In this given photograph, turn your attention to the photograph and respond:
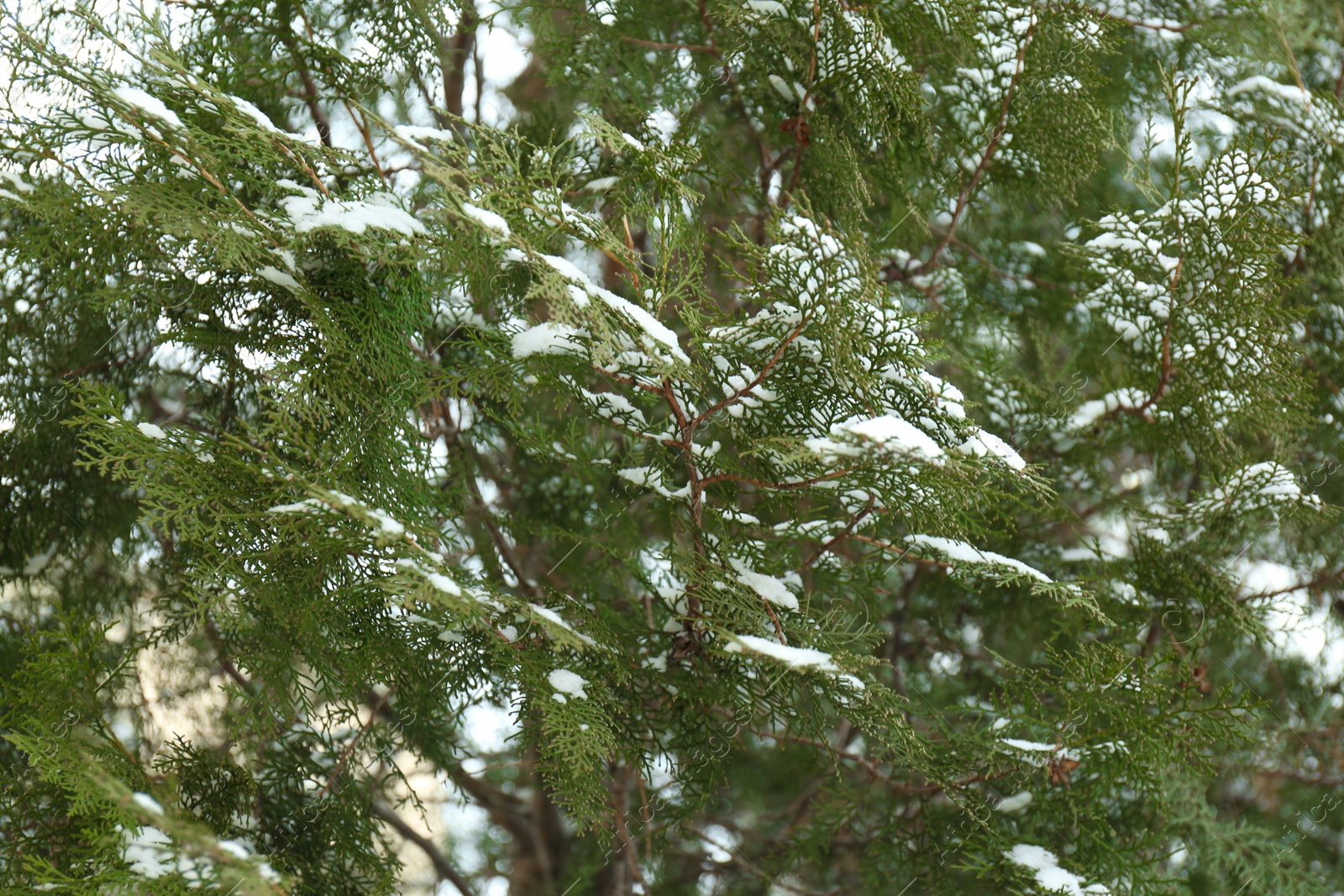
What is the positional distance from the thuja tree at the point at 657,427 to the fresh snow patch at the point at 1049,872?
0.8 inches

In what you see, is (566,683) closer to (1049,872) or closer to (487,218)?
(487,218)

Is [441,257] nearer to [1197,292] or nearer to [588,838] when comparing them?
[1197,292]

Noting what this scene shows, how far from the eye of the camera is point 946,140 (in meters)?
2.86

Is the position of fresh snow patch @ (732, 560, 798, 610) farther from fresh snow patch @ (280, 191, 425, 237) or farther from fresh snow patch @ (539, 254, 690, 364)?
fresh snow patch @ (280, 191, 425, 237)

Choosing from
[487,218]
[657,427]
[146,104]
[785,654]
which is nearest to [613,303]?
[487,218]

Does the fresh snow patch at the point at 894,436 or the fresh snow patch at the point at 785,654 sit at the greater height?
the fresh snow patch at the point at 894,436

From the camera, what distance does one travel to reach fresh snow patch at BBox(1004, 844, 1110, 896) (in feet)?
6.93

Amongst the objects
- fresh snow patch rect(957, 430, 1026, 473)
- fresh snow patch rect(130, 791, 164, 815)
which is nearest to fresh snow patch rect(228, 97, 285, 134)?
fresh snow patch rect(130, 791, 164, 815)

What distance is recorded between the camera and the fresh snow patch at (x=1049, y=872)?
6.93 feet

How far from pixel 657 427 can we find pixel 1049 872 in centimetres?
131

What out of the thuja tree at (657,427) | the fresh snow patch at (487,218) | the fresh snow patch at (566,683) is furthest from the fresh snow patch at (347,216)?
the fresh snow patch at (566,683)

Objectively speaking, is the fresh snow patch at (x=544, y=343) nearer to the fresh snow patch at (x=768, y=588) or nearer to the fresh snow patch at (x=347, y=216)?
the fresh snow patch at (x=347, y=216)

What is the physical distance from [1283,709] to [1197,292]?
206 cm

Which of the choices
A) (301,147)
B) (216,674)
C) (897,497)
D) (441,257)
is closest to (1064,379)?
(897,497)
